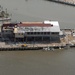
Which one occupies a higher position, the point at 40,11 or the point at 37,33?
the point at 40,11

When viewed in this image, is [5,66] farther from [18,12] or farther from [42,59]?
[18,12]

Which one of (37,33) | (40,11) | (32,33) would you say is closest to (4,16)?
(40,11)

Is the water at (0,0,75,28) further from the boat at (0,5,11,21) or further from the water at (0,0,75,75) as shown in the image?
the boat at (0,5,11,21)

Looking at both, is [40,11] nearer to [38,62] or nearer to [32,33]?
[32,33]

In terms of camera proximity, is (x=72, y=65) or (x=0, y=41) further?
(x=0, y=41)

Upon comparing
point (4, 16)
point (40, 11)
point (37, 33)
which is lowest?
point (37, 33)

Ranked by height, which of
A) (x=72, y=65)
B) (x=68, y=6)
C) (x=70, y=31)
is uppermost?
(x=68, y=6)

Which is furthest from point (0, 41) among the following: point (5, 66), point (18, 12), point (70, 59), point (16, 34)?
point (18, 12)
